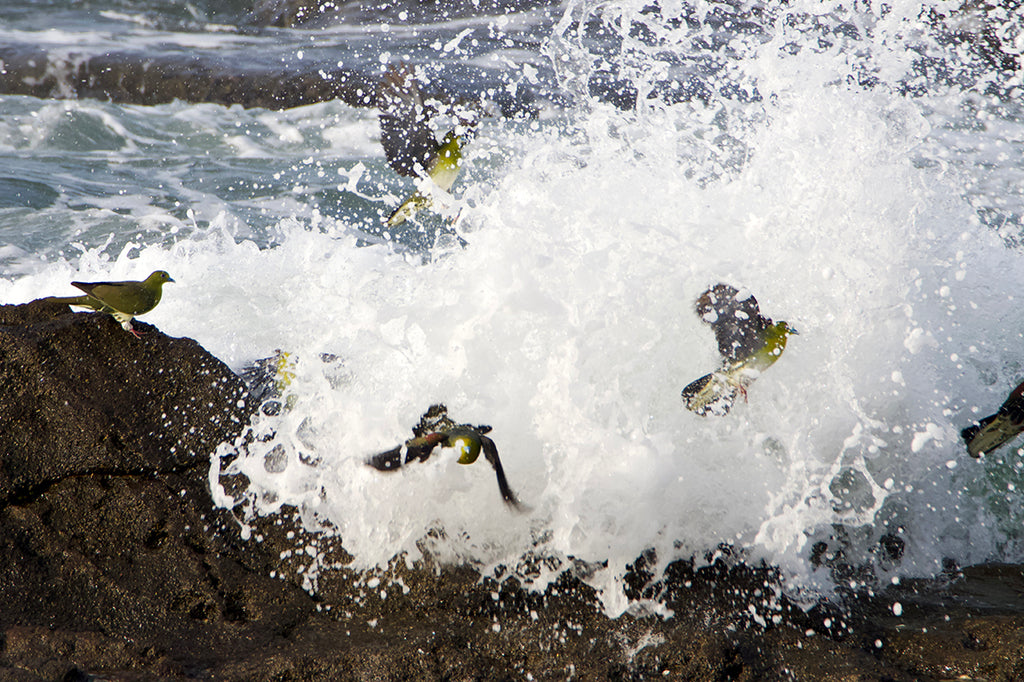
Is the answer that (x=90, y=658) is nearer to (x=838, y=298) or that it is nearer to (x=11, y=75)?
(x=838, y=298)

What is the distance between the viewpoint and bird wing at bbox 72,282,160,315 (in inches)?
104

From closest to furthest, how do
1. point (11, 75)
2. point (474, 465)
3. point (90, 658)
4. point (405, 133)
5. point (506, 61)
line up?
point (90, 658)
point (474, 465)
point (405, 133)
point (11, 75)
point (506, 61)

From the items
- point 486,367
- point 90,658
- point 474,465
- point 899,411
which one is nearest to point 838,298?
point 899,411

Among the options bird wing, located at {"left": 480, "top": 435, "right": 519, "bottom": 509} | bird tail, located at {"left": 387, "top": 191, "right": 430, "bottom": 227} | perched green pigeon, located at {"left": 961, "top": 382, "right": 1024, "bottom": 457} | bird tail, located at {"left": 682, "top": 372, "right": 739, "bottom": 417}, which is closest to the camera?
bird wing, located at {"left": 480, "top": 435, "right": 519, "bottom": 509}

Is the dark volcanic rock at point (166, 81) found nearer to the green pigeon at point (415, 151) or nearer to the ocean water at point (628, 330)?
the ocean water at point (628, 330)

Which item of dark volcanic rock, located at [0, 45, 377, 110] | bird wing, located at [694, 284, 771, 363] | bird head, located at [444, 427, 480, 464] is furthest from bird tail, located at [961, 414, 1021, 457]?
dark volcanic rock, located at [0, 45, 377, 110]

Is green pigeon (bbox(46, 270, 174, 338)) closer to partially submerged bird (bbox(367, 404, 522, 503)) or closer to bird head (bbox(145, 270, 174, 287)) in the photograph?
bird head (bbox(145, 270, 174, 287))

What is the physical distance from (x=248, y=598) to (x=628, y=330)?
2151mm

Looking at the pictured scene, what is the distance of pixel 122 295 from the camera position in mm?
2652

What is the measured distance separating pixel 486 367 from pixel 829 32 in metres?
9.13

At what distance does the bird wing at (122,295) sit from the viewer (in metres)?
2.63

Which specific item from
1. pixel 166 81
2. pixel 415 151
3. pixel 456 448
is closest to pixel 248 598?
pixel 456 448

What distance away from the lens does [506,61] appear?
1128 centimetres

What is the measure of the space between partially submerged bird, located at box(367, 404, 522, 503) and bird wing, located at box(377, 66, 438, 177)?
2.63 m
